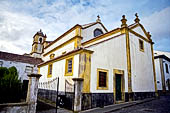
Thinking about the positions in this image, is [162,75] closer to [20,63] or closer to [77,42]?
[77,42]

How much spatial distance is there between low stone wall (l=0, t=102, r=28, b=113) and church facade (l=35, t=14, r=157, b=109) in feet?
10.9

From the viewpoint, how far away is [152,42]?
15.1 meters

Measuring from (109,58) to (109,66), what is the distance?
0.64 metres

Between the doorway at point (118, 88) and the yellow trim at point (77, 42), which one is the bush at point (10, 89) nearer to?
the doorway at point (118, 88)

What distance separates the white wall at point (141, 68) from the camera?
11148 millimetres

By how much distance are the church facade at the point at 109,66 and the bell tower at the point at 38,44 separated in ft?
59.6

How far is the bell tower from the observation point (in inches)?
1221

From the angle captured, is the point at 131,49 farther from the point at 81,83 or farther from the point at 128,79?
the point at 81,83

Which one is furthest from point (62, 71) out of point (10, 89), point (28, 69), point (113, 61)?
point (28, 69)

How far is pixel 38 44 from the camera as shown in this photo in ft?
104

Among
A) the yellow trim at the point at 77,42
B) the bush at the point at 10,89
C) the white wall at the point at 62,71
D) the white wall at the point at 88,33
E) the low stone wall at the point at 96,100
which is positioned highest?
the white wall at the point at 88,33

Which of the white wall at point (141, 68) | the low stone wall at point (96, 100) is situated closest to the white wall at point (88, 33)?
the white wall at point (141, 68)

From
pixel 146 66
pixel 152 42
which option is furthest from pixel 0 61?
pixel 152 42

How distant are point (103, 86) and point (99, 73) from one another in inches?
40.0
